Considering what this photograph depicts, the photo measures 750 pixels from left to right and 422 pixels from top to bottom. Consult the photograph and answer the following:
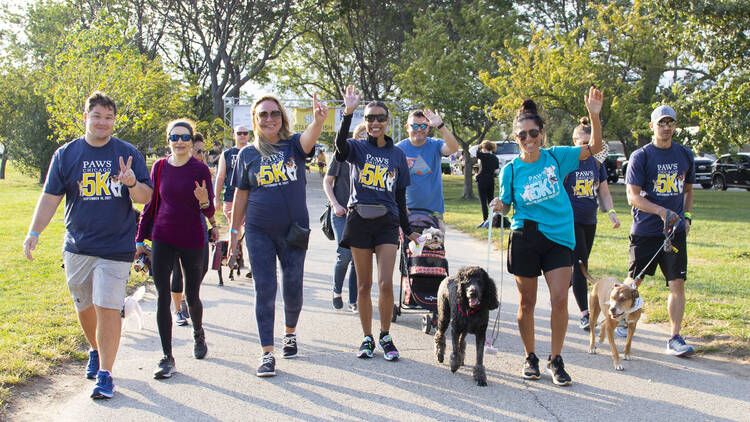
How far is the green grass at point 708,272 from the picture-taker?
6.05 meters

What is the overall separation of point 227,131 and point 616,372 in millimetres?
24305

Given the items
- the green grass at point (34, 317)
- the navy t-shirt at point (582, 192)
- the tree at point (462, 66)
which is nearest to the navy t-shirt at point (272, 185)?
the green grass at point (34, 317)

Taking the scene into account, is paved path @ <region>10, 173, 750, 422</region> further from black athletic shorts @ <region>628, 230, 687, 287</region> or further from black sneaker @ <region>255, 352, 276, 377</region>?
black athletic shorts @ <region>628, 230, 687, 287</region>

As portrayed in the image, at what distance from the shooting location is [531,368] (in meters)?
4.89

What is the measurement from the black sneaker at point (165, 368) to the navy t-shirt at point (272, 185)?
47.7 inches

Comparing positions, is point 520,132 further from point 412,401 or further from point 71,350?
point 71,350

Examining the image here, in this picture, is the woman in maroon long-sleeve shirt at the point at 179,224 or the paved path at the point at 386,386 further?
the woman in maroon long-sleeve shirt at the point at 179,224

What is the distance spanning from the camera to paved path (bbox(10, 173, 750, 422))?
4.18 m

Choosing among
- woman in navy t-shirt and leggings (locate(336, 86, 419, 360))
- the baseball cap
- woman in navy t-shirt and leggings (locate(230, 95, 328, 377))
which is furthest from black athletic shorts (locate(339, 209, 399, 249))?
the baseball cap

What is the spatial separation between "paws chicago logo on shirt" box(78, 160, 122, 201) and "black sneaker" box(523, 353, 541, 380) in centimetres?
331

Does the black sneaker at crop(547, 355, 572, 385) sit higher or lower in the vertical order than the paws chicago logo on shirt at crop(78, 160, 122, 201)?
lower

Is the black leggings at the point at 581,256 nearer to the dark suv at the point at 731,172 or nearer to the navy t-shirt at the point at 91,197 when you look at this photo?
the navy t-shirt at the point at 91,197

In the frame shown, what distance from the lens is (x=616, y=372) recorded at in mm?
5059

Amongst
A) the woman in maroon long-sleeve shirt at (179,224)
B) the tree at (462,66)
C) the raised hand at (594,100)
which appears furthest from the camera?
the tree at (462,66)
